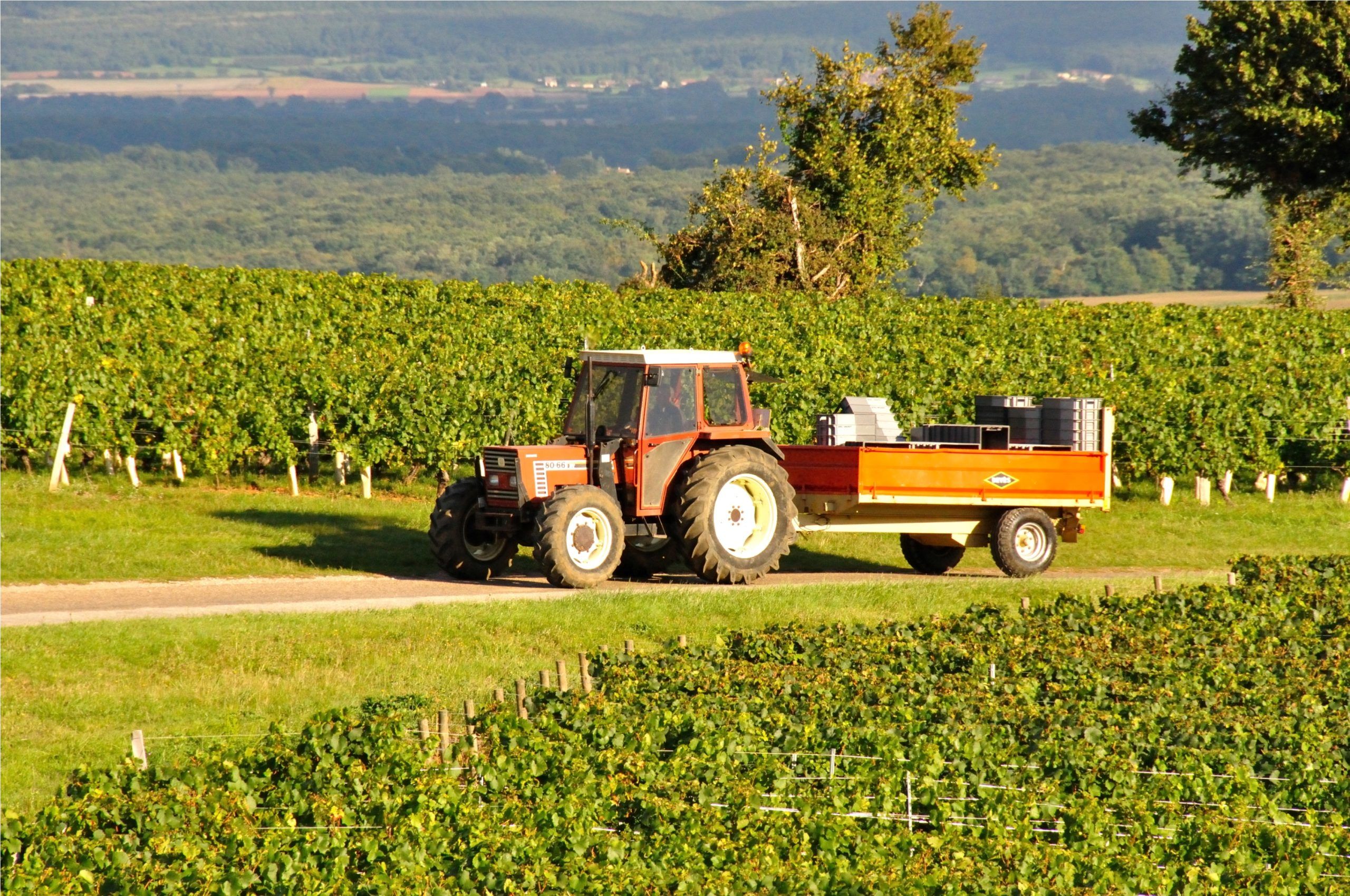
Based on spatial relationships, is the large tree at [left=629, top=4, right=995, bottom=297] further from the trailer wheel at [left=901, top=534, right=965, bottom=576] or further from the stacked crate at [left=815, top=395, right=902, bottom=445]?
the stacked crate at [left=815, top=395, right=902, bottom=445]

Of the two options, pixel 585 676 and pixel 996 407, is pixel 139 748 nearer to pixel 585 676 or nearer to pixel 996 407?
pixel 585 676

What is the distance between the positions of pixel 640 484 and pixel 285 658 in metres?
3.93

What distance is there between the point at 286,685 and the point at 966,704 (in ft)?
16.8

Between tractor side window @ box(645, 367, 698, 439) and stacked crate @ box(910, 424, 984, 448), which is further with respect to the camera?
stacked crate @ box(910, 424, 984, 448)

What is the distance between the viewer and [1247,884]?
7.36 meters

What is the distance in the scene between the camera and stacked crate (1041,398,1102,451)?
16.6m

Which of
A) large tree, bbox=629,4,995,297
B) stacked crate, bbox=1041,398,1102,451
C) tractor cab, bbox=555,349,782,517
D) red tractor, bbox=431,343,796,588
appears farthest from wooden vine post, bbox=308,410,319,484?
large tree, bbox=629,4,995,297

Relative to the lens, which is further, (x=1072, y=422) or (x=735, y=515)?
(x=1072, y=422)

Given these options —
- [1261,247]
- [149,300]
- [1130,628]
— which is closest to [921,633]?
[1130,628]

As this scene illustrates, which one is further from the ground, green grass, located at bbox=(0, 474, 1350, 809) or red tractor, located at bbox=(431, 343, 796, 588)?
red tractor, located at bbox=(431, 343, 796, 588)

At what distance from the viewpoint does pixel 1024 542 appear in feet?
55.0

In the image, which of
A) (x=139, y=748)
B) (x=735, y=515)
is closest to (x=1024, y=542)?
(x=735, y=515)

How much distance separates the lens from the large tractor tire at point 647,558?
1556cm

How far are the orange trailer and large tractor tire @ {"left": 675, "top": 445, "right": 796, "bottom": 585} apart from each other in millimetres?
603
